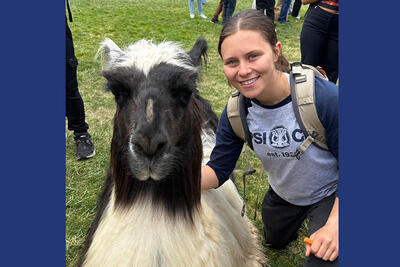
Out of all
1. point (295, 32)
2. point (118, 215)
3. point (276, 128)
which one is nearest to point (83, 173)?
point (118, 215)

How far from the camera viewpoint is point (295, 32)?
36.4ft

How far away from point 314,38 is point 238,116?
6.02 feet

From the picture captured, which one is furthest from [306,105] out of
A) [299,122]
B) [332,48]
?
[332,48]

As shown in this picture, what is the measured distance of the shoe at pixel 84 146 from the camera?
4.27m

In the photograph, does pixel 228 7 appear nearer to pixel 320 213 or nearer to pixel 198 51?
pixel 198 51

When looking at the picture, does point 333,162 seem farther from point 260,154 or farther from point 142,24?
point 142,24

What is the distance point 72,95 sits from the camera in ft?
13.1

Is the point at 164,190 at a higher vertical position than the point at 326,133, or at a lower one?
lower

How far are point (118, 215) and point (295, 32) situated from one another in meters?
10.3

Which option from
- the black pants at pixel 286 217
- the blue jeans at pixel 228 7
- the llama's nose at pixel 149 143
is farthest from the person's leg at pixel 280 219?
the blue jeans at pixel 228 7

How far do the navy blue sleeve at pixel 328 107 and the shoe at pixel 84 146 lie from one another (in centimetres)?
297

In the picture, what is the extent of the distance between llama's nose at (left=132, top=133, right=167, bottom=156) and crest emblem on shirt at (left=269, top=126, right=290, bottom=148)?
2.89 feet

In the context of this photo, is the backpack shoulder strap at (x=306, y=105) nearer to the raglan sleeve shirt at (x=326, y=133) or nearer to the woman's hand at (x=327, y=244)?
the raglan sleeve shirt at (x=326, y=133)

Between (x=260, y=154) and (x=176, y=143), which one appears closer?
(x=176, y=143)
